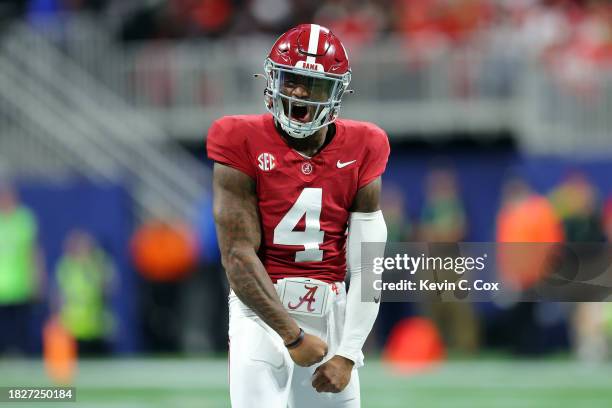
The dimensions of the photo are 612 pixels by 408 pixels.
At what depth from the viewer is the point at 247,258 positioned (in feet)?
15.6

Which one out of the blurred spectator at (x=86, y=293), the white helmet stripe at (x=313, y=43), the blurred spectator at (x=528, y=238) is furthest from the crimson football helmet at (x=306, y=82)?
the blurred spectator at (x=86, y=293)

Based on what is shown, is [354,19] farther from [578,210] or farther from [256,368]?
[256,368]

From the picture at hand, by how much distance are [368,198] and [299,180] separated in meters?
0.28

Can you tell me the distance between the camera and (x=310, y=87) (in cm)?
477

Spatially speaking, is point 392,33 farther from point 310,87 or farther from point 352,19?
point 310,87

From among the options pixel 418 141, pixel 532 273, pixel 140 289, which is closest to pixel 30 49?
pixel 140 289

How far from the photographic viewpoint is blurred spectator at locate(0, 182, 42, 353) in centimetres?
1353

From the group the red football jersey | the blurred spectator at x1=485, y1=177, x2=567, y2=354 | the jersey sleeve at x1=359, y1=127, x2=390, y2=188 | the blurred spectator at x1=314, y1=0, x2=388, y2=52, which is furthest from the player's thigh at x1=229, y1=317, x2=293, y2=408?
the blurred spectator at x1=314, y1=0, x2=388, y2=52

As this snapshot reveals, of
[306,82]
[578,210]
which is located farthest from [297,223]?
Answer: [578,210]

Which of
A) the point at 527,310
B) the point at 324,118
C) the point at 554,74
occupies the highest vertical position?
the point at 554,74

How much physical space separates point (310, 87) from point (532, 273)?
2.77m

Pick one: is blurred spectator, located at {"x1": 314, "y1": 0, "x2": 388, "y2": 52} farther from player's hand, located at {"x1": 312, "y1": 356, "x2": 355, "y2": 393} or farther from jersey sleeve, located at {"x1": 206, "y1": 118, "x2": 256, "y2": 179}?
player's hand, located at {"x1": 312, "y1": 356, "x2": 355, "y2": 393}

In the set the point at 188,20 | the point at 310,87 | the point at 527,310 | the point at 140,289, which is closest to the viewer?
the point at 310,87

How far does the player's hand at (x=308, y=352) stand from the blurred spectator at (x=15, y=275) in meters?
9.25
